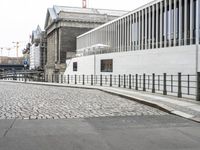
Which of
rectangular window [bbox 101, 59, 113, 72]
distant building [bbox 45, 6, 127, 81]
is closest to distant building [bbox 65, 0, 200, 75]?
rectangular window [bbox 101, 59, 113, 72]

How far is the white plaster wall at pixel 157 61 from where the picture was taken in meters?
27.9

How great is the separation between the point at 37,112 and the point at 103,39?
47.5 m

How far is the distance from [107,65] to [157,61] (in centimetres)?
1322

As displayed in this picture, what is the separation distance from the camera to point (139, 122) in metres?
9.84

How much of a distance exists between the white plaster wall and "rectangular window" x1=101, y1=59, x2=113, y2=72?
503 mm

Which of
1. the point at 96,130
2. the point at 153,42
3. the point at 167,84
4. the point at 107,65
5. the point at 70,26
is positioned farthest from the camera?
the point at 70,26

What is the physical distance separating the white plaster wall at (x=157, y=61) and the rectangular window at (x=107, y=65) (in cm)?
50

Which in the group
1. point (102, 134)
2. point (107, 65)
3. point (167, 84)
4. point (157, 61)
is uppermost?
point (157, 61)

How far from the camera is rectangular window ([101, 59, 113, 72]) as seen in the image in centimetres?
4412

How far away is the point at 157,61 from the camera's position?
3275 cm

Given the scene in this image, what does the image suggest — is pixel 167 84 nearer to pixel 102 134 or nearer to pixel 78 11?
pixel 102 134

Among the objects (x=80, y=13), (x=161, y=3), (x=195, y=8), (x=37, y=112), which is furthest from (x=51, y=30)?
(x=37, y=112)

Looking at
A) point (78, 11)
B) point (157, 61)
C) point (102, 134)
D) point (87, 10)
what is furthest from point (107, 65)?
point (87, 10)

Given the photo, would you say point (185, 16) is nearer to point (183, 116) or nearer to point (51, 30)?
point (183, 116)
